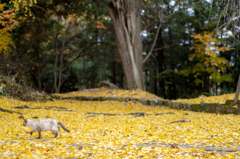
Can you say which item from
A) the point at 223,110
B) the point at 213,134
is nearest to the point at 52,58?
the point at 223,110

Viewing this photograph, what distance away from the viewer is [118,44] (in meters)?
11.4

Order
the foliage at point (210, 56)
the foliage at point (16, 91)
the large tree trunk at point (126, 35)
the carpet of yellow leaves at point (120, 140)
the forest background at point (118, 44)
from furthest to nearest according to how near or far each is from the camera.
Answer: the foliage at point (210, 56) < the large tree trunk at point (126, 35) < the forest background at point (118, 44) < the foliage at point (16, 91) < the carpet of yellow leaves at point (120, 140)

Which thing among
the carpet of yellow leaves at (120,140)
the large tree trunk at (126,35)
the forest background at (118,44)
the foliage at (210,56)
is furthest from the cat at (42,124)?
the foliage at (210,56)

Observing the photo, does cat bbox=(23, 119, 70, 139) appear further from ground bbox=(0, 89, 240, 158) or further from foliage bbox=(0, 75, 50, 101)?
foliage bbox=(0, 75, 50, 101)

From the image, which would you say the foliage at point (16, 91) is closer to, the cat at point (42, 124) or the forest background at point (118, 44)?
the forest background at point (118, 44)

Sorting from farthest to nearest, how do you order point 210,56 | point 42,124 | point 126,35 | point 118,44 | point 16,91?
point 210,56
point 118,44
point 126,35
point 16,91
point 42,124

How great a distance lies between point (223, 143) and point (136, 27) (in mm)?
9201

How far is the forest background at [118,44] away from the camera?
9.98 meters

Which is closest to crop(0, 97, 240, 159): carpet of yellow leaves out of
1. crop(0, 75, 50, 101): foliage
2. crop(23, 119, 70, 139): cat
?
crop(23, 119, 70, 139): cat

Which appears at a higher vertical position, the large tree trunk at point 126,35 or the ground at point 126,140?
the large tree trunk at point 126,35

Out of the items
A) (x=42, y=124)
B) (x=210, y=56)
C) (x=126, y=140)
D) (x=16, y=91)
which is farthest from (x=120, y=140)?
(x=210, y=56)

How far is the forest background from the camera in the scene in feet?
32.7

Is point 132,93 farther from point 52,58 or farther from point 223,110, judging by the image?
point 52,58

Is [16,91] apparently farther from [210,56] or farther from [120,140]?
[210,56]
